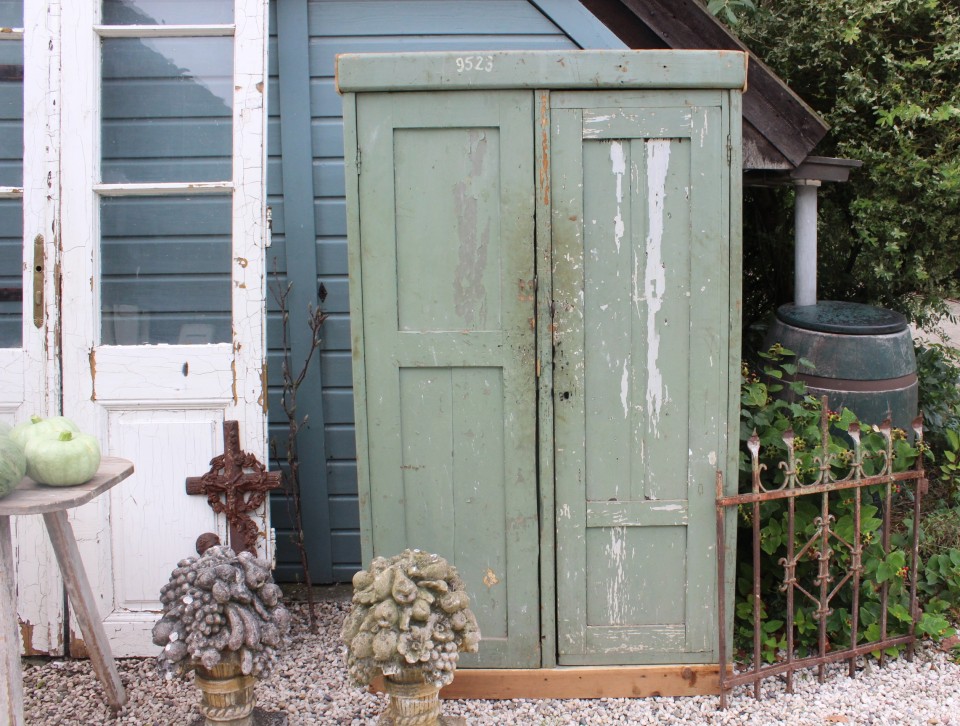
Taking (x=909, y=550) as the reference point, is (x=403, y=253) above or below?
above

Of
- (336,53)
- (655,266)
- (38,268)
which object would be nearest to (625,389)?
(655,266)

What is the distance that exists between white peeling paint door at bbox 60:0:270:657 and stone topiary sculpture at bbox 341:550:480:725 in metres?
Result: 0.80

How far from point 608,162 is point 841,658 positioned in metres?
2.02

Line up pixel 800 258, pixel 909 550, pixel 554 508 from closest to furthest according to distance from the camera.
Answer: pixel 554 508
pixel 909 550
pixel 800 258

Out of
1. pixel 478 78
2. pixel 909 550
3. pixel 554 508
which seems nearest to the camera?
pixel 478 78

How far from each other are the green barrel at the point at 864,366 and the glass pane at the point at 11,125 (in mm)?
3485

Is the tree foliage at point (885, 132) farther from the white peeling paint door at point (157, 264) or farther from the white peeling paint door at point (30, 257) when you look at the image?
the white peeling paint door at point (30, 257)

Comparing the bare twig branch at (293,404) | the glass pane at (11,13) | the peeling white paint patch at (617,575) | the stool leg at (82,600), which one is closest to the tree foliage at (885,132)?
the peeling white paint patch at (617,575)

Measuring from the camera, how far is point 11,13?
10.5 ft

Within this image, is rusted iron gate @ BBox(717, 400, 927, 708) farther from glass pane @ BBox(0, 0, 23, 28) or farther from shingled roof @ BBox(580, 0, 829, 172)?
glass pane @ BBox(0, 0, 23, 28)

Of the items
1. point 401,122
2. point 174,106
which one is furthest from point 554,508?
point 174,106

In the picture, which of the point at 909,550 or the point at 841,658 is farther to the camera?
the point at 909,550

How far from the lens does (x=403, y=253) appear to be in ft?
9.02

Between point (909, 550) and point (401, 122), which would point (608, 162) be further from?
point (909, 550)
